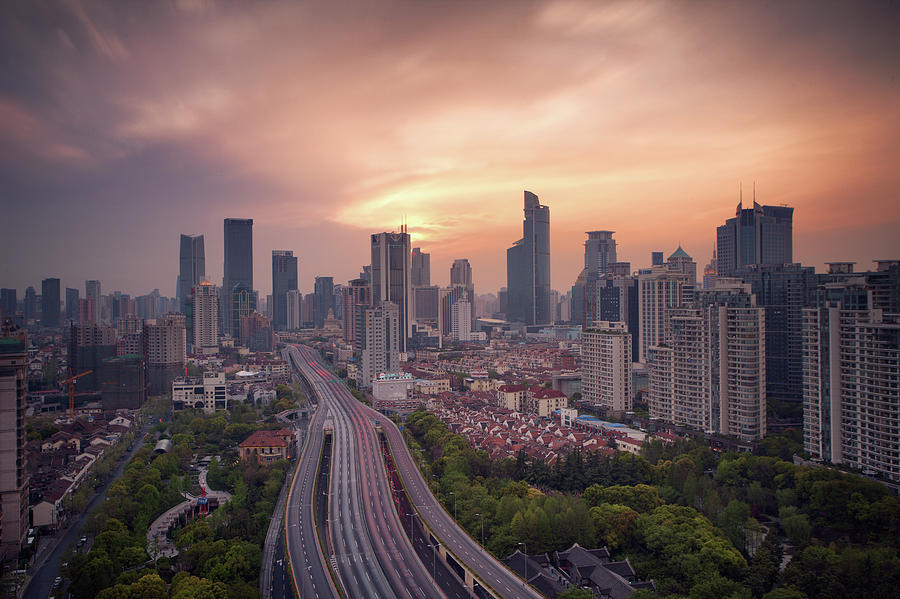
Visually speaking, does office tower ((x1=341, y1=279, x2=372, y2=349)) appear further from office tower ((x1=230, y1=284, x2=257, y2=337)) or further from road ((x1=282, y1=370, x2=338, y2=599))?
road ((x1=282, y1=370, x2=338, y2=599))

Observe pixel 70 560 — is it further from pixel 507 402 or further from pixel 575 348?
pixel 575 348

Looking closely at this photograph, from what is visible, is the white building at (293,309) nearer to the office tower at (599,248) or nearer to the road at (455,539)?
the office tower at (599,248)

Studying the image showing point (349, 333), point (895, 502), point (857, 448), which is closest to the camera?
point (895, 502)

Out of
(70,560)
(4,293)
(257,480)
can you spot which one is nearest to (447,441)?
(257,480)

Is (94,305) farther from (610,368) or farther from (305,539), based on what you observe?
(610,368)

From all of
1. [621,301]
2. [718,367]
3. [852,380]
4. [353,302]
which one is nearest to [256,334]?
[353,302]

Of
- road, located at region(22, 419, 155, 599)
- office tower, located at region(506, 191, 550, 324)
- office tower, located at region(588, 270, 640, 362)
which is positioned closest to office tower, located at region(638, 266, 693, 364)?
office tower, located at region(588, 270, 640, 362)
